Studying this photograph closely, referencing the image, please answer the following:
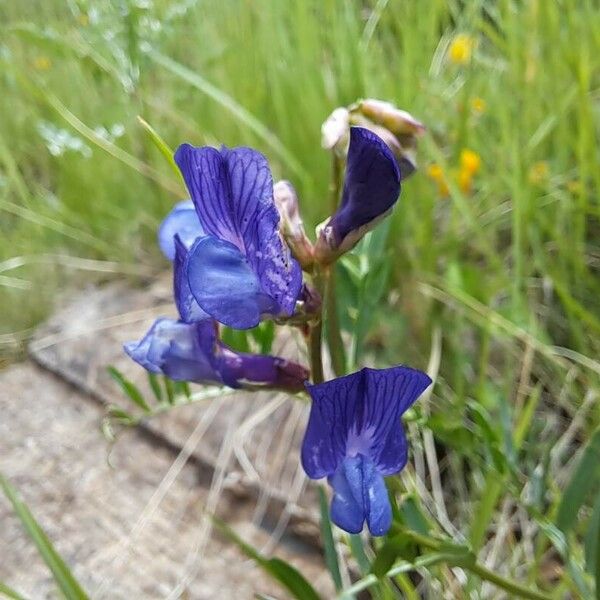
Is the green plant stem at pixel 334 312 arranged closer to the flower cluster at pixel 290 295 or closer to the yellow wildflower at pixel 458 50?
the flower cluster at pixel 290 295

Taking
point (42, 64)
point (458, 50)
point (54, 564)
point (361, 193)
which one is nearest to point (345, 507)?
point (361, 193)

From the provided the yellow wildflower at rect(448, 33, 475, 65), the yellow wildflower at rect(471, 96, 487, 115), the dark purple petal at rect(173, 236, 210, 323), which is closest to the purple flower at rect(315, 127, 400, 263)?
the dark purple petal at rect(173, 236, 210, 323)

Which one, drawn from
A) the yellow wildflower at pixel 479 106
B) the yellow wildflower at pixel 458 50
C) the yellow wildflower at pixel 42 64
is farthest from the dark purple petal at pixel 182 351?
the yellow wildflower at pixel 42 64

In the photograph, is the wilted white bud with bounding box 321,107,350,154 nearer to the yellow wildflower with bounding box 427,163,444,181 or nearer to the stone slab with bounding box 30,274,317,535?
the stone slab with bounding box 30,274,317,535

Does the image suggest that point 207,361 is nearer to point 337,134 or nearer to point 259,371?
point 259,371

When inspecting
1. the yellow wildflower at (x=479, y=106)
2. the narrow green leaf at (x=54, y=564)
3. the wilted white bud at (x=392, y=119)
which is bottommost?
the narrow green leaf at (x=54, y=564)

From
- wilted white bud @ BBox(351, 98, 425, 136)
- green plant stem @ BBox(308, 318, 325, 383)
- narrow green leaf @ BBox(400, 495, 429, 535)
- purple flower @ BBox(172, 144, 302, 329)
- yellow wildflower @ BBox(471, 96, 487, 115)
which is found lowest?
narrow green leaf @ BBox(400, 495, 429, 535)

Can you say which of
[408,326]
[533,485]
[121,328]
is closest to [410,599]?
Result: [533,485]
